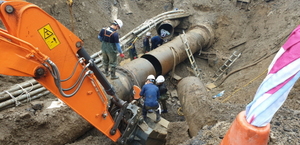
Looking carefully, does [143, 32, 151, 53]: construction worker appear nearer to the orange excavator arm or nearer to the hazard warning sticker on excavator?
the orange excavator arm

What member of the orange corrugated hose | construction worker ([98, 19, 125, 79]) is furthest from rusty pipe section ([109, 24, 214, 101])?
the orange corrugated hose

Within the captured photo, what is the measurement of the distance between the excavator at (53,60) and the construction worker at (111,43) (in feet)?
5.15

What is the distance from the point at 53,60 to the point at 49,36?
12.6 inches

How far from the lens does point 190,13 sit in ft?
37.1

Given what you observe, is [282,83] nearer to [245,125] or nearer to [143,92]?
[245,125]

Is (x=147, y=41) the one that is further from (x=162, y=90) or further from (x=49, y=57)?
(x=49, y=57)

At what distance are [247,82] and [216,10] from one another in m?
5.68

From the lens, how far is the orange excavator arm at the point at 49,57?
2.51 metres

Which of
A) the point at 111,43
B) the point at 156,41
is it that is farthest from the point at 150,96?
the point at 156,41

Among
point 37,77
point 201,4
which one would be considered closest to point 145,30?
point 201,4

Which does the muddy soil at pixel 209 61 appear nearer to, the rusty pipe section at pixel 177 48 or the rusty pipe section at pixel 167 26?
the rusty pipe section at pixel 177 48

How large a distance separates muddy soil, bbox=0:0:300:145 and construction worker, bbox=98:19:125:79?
2.92 feet

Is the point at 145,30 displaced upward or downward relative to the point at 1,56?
downward

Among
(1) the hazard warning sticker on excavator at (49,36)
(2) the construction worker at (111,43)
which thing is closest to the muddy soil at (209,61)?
(2) the construction worker at (111,43)
